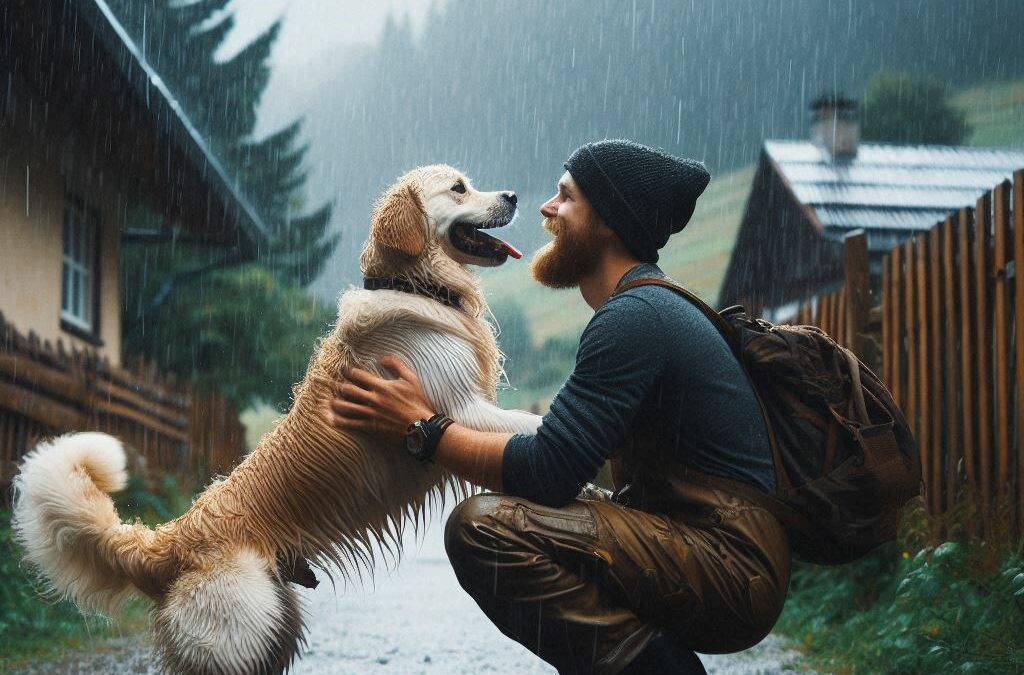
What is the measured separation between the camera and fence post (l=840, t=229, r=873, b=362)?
5562 mm

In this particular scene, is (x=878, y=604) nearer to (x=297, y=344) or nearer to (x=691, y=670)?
(x=691, y=670)

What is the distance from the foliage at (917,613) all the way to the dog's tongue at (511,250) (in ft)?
6.67

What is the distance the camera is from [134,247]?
59.1ft

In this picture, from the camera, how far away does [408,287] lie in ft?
9.43

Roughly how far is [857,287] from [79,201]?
6.67 metres

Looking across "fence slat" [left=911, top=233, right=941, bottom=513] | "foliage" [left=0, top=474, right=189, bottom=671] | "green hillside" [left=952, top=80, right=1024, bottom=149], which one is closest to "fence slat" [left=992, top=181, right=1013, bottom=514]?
"fence slat" [left=911, top=233, right=941, bottom=513]

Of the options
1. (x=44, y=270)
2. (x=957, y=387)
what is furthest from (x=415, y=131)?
(x=957, y=387)

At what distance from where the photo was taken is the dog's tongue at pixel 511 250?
2791 mm

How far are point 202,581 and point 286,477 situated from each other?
0.34 metres

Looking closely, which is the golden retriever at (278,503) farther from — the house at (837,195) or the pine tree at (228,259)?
the pine tree at (228,259)

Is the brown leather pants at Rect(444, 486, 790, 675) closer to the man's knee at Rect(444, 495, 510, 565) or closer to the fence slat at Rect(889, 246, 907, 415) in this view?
the man's knee at Rect(444, 495, 510, 565)

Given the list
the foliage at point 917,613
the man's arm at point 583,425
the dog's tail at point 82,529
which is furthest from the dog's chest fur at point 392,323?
the foliage at point 917,613

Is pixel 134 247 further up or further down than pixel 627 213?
further down

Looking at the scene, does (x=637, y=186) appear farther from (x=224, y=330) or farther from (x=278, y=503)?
(x=224, y=330)
